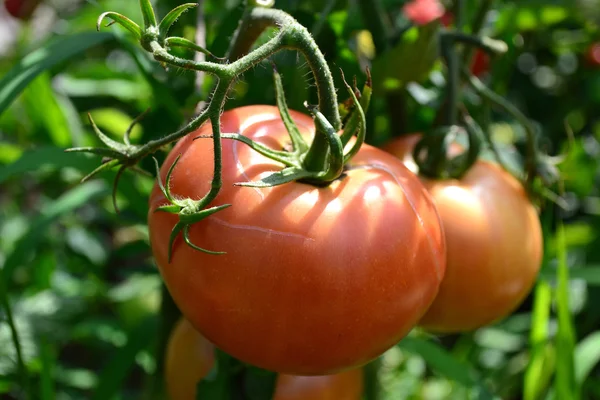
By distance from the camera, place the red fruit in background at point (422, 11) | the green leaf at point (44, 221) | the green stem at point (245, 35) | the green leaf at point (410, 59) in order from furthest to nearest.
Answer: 1. the red fruit in background at point (422, 11)
2. the green leaf at point (44, 221)
3. the green leaf at point (410, 59)
4. the green stem at point (245, 35)

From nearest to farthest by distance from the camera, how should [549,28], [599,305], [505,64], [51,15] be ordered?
[505,64], [599,305], [549,28], [51,15]

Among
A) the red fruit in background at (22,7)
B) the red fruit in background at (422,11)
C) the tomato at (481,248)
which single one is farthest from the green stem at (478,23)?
the red fruit in background at (22,7)

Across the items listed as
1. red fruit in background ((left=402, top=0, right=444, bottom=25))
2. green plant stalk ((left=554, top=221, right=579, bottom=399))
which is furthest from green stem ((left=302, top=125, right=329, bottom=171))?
red fruit in background ((left=402, top=0, right=444, bottom=25))

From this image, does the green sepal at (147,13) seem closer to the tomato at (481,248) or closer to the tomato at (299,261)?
the tomato at (299,261)

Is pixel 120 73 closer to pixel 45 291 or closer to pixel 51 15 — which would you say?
pixel 45 291

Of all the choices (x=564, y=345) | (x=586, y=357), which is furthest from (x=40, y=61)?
(x=586, y=357)

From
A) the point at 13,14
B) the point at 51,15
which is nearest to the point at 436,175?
the point at 13,14
